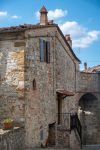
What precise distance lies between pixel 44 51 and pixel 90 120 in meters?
13.5

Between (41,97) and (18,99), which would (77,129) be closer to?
(41,97)

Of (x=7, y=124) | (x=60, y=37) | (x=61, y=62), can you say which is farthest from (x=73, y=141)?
(x=7, y=124)

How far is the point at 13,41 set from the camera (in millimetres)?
14250

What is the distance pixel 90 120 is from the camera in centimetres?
2834

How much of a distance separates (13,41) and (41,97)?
3.26 m

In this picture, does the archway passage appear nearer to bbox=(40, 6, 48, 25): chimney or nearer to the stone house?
the stone house

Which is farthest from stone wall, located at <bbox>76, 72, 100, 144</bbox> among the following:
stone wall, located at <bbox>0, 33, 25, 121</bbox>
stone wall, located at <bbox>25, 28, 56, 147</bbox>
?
stone wall, located at <bbox>0, 33, 25, 121</bbox>

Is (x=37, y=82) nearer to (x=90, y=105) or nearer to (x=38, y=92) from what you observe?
(x=38, y=92)

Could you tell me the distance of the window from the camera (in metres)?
15.9

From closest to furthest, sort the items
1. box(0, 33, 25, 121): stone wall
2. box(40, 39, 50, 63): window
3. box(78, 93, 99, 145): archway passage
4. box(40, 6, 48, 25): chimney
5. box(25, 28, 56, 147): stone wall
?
box(0, 33, 25, 121): stone wall < box(25, 28, 56, 147): stone wall < box(40, 39, 50, 63): window < box(40, 6, 48, 25): chimney < box(78, 93, 99, 145): archway passage

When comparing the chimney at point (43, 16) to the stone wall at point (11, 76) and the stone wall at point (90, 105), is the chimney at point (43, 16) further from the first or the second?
the stone wall at point (90, 105)

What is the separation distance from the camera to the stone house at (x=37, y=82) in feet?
46.1

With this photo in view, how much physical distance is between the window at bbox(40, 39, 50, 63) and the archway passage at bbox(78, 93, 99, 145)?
11654mm

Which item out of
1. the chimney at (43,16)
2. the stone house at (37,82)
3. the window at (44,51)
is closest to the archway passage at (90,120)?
the stone house at (37,82)
